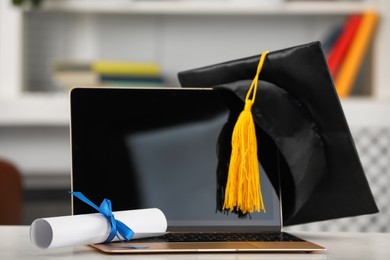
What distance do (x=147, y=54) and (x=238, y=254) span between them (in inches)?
77.5

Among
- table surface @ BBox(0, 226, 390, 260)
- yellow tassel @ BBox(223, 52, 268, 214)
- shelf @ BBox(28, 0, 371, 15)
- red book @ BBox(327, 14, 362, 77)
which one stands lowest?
table surface @ BBox(0, 226, 390, 260)

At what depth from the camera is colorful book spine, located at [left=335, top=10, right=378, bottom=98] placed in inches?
102

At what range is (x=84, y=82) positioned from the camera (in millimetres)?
2576

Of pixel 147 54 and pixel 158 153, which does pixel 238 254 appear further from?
pixel 147 54

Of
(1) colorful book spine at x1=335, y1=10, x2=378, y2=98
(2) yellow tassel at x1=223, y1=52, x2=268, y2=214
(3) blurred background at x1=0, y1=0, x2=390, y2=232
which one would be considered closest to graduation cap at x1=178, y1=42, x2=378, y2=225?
(2) yellow tassel at x1=223, y1=52, x2=268, y2=214

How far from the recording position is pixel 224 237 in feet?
3.44

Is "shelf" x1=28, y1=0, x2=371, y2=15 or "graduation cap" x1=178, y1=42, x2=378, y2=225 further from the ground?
"shelf" x1=28, y1=0, x2=371, y2=15

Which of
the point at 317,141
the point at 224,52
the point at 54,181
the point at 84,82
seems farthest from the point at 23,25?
the point at 317,141

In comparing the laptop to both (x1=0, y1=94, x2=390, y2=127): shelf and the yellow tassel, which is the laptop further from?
(x1=0, y1=94, x2=390, y2=127): shelf

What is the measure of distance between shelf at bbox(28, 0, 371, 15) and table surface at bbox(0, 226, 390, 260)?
1.63 metres

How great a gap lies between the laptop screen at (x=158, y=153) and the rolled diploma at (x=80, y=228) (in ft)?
0.31

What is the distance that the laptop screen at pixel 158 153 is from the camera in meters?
1.11

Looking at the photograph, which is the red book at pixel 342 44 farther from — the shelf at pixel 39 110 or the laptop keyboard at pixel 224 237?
the laptop keyboard at pixel 224 237

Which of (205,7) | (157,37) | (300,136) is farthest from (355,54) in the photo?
(300,136)
